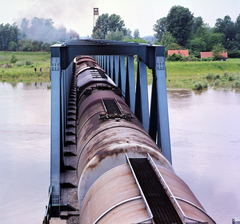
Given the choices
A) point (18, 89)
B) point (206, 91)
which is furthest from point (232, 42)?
point (18, 89)

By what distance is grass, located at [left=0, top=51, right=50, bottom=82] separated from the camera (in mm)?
45500

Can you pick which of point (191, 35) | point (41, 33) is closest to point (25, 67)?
point (41, 33)

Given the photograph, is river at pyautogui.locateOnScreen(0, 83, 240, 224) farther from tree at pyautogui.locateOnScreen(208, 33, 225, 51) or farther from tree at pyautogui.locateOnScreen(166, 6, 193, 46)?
tree at pyautogui.locateOnScreen(166, 6, 193, 46)

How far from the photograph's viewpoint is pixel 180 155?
14359 mm

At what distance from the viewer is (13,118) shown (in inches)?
835

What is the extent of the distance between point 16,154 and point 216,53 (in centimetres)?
6158

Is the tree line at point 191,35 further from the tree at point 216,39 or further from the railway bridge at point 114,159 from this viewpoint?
the railway bridge at point 114,159

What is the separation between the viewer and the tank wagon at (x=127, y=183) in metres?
3.72

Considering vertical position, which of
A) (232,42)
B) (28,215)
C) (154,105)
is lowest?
(28,215)

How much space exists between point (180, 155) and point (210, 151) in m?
1.55

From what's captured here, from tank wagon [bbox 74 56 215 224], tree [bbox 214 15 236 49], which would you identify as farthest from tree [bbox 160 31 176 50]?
tank wagon [bbox 74 56 215 224]

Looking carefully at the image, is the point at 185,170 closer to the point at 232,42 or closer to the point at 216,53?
the point at 216,53

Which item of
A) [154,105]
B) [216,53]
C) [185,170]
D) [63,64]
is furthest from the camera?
[216,53]

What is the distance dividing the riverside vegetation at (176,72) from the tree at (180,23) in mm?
28506
